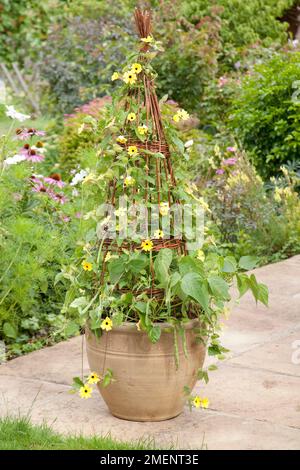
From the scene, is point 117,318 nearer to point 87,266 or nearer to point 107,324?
point 107,324

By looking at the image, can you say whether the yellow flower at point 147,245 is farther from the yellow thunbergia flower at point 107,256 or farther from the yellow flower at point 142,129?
the yellow flower at point 142,129

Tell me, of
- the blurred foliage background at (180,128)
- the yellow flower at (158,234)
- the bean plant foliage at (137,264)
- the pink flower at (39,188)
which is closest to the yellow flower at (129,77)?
the bean plant foliage at (137,264)

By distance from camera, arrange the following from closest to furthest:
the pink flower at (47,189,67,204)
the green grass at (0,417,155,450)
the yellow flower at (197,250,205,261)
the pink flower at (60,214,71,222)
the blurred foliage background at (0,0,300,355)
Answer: the green grass at (0,417,155,450), the yellow flower at (197,250,205,261), the blurred foliage background at (0,0,300,355), the pink flower at (60,214,71,222), the pink flower at (47,189,67,204)

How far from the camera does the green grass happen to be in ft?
11.7

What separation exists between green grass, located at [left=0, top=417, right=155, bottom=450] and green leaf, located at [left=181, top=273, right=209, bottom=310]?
62 cm

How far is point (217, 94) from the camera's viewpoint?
11633 mm

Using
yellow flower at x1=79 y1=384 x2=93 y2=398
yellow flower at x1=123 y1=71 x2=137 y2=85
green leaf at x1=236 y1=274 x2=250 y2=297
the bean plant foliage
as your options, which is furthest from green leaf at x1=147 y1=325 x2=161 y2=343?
yellow flower at x1=123 y1=71 x2=137 y2=85

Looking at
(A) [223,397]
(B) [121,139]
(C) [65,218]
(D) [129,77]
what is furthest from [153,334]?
(C) [65,218]

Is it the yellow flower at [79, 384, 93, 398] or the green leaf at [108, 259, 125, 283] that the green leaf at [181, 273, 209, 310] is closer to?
the green leaf at [108, 259, 125, 283]

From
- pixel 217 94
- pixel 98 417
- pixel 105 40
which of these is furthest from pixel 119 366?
pixel 105 40

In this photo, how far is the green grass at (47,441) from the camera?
3.57 meters

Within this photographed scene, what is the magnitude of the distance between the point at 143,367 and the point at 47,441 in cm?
51

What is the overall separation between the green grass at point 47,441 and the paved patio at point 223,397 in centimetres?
12

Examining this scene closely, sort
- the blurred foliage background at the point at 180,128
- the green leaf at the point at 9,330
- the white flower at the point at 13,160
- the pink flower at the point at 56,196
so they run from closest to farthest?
the green leaf at the point at 9,330
the blurred foliage background at the point at 180,128
the white flower at the point at 13,160
the pink flower at the point at 56,196
